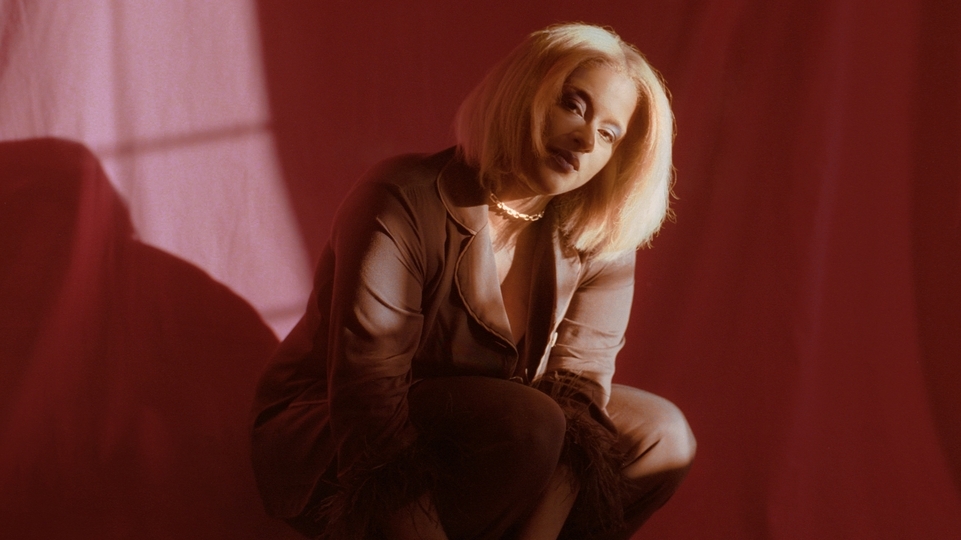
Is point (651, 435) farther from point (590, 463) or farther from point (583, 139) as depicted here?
point (583, 139)

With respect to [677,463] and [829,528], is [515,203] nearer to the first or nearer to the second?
[677,463]

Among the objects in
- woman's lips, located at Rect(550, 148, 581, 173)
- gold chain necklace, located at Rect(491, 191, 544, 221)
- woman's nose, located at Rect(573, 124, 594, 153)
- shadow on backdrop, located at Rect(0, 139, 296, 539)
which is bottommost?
shadow on backdrop, located at Rect(0, 139, 296, 539)

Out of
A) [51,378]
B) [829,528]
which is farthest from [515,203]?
[829,528]

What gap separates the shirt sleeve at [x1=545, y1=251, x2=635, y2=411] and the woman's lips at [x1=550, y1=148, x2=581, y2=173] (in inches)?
8.6

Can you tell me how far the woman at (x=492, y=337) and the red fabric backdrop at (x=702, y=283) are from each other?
0.39 m

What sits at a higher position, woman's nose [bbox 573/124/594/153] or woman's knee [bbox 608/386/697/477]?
woman's nose [bbox 573/124/594/153]

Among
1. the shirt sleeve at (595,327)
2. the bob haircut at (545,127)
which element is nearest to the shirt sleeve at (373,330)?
the bob haircut at (545,127)

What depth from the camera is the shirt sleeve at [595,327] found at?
1.30 m

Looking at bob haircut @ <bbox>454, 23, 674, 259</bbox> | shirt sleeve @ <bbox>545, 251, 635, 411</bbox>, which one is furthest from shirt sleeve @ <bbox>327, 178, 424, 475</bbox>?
shirt sleeve @ <bbox>545, 251, 635, 411</bbox>

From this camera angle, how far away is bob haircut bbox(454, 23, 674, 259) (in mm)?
1142

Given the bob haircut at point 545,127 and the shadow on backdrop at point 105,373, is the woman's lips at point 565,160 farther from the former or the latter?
the shadow on backdrop at point 105,373

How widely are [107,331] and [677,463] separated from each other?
3.27 ft

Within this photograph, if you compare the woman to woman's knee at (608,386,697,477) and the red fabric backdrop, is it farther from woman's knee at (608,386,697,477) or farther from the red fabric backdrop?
the red fabric backdrop

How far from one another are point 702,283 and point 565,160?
0.74 m
